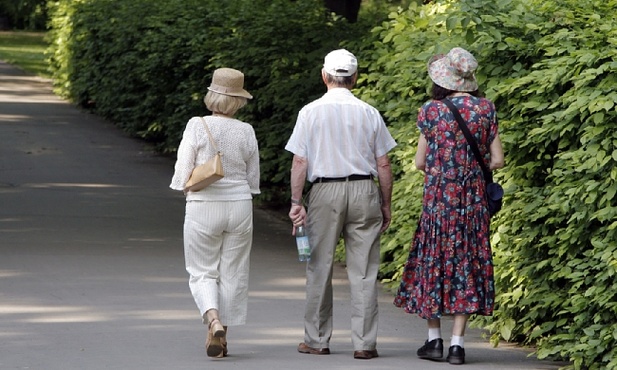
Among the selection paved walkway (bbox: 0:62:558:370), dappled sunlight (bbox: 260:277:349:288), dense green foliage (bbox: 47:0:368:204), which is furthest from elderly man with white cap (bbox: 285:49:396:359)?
dense green foliage (bbox: 47:0:368:204)

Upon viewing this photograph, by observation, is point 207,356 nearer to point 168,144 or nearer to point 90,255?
point 90,255

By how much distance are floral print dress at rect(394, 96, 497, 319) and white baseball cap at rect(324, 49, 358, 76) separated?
472 mm

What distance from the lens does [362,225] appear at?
7.23 meters

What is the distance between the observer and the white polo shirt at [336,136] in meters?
7.15

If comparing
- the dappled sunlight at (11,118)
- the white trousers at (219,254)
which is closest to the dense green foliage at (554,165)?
the white trousers at (219,254)

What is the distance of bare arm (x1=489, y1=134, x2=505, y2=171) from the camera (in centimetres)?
700

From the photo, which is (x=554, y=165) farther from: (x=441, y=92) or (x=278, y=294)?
(x=278, y=294)

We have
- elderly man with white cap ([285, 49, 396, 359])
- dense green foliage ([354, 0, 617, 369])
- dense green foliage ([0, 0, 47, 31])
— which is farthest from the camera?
dense green foliage ([0, 0, 47, 31])

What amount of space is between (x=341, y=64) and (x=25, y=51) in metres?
34.1

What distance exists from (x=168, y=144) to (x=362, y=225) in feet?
31.4

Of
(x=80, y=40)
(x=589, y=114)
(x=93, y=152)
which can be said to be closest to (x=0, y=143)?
(x=93, y=152)

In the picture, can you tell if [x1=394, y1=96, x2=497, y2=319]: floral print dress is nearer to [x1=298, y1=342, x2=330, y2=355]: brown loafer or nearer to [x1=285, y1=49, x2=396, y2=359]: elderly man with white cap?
[x1=285, y1=49, x2=396, y2=359]: elderly man with white cap

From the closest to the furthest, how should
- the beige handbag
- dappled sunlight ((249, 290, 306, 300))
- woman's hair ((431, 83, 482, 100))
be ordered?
the beige handbag → woman's hair ((431, 83, 482, 100)) → dappled sunlight ((249, 290, 306, 300))

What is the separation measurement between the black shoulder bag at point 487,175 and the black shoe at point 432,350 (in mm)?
797
